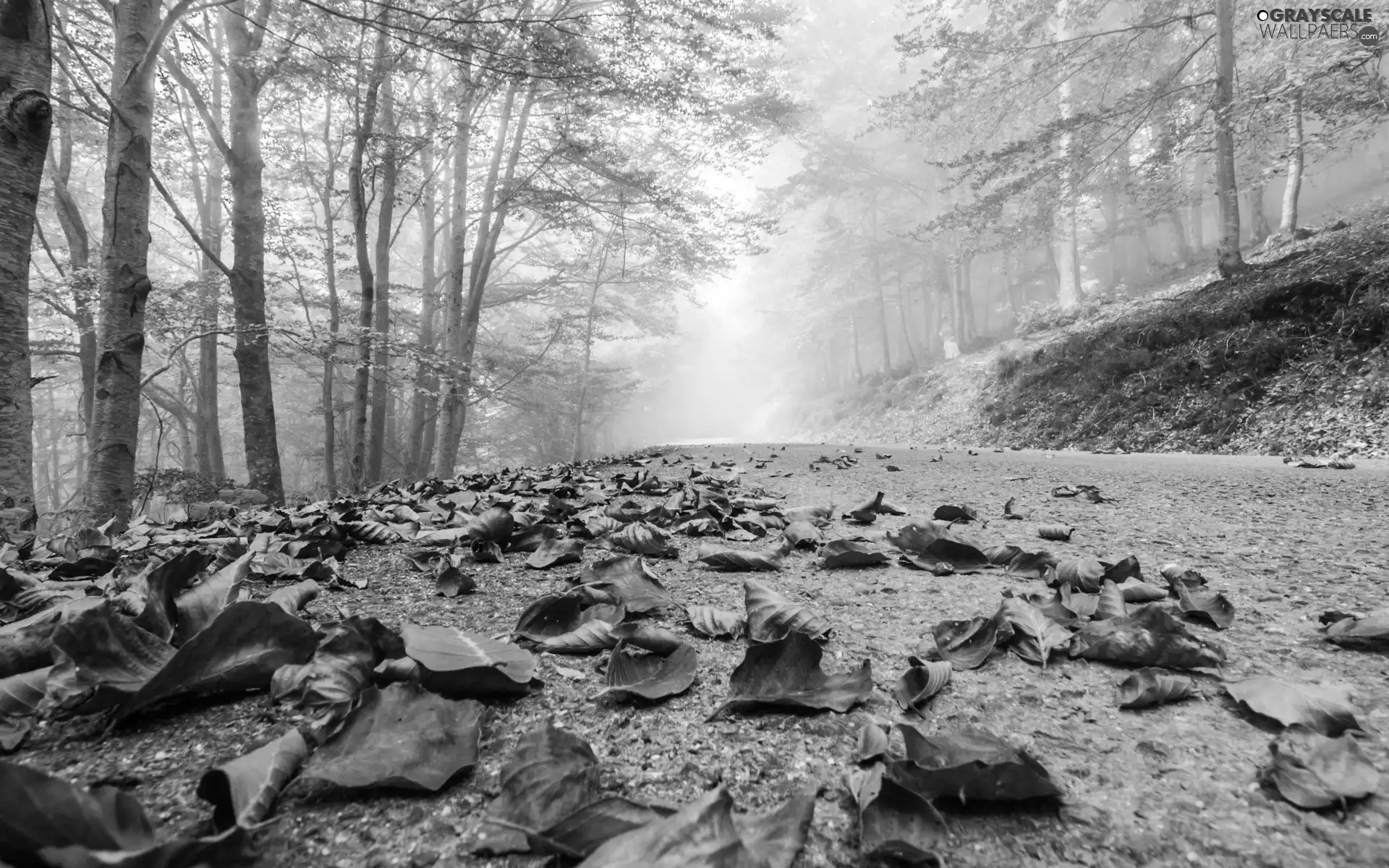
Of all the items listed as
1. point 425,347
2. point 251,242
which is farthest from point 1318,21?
point 251,242

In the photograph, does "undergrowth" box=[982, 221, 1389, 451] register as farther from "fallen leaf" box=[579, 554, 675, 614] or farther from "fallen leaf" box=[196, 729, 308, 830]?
"fallen leaf" box=[196, 729, 308, 830]

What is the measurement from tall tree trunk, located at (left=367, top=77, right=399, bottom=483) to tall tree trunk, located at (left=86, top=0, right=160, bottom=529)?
2.38 metres

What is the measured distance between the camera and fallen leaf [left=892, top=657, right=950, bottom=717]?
0.82 meters

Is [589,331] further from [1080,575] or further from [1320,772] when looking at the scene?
[1320,772]

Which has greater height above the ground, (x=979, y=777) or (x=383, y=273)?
(x=383, y=273)

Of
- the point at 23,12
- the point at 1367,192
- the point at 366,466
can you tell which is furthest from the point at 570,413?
the point at 1367,192

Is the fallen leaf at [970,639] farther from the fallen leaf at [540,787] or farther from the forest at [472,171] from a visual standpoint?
the forest at [472,171]

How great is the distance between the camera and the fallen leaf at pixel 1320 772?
0.56m

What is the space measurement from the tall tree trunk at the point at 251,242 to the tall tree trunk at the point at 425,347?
4.66ft

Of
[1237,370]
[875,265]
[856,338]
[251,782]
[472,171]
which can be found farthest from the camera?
[856,338]

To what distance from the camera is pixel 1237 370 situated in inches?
251

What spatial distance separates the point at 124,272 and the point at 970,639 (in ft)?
15.9

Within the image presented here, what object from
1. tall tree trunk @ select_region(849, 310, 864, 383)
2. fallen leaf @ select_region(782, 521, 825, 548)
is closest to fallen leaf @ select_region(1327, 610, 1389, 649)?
fallen leaf @ select_region(782, 521, 825, 548)

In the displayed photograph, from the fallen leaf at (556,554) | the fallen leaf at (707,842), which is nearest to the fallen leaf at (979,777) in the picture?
the fallen leaf at (707,842)
